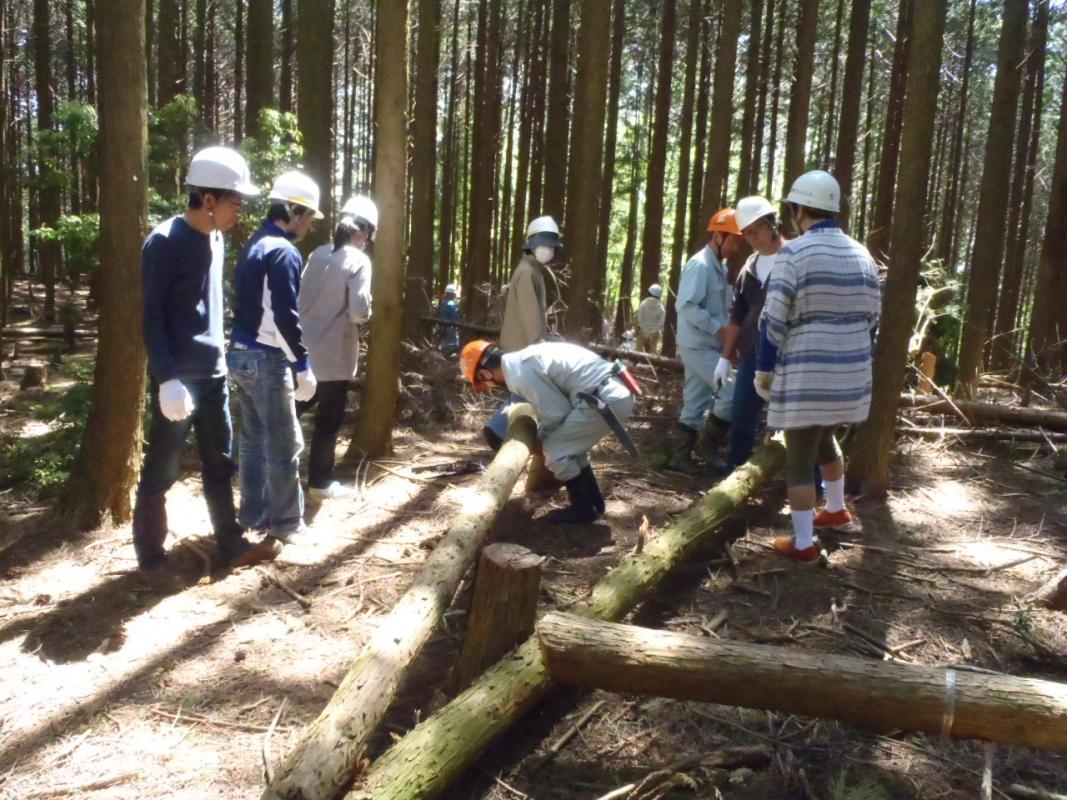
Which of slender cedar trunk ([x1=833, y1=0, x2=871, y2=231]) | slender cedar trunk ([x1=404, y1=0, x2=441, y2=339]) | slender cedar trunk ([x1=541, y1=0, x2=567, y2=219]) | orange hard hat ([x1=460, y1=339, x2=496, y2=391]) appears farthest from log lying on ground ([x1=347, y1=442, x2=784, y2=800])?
slender cedar trunk ([x1=541, y1=0, x2=567, y2=219])

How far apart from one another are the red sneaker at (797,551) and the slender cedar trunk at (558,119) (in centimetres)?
870

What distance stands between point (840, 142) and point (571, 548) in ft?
29.9

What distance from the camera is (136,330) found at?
16.1ft

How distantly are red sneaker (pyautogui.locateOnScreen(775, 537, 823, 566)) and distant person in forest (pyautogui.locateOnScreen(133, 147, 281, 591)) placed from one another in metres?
3.03

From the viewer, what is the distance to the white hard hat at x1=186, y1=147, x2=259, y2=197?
4.09 m

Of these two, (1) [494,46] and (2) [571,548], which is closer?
(2) [571,548]

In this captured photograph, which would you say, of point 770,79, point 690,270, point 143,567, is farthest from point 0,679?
point 770,79

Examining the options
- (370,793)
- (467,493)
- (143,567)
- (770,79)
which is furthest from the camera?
(770,79)

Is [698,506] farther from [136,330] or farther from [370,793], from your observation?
[136,330]

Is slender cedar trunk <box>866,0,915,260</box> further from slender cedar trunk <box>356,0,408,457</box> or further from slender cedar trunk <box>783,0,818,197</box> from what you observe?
slender cedar trunk <box>356,0,408,457</box>

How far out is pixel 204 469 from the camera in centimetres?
454

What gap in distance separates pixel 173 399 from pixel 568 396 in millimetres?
2214

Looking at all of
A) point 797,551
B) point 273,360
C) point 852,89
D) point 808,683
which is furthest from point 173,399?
point 852,89

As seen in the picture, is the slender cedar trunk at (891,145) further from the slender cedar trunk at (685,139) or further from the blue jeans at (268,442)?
the blue jeans at (268,442)
